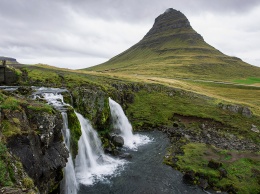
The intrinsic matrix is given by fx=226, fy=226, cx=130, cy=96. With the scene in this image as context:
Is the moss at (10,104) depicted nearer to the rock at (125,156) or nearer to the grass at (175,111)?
the rock at (125,156)

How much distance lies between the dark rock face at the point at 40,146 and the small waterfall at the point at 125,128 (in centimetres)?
2520

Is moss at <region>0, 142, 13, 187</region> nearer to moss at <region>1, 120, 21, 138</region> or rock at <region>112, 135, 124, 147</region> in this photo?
moss at <region>1, 120, 21, 138</region>

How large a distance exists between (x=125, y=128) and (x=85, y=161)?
21183mm

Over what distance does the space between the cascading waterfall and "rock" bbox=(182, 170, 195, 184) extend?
416 inches

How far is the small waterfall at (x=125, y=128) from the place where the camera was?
5184 centimetres

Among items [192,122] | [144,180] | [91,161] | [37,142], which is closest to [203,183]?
[144,180]

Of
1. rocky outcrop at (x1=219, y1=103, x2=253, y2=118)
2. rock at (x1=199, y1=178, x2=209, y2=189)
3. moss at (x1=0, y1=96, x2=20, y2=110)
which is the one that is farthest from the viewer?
rocky outcrop at (x1=219, y1=103, x2=253, y2=118)

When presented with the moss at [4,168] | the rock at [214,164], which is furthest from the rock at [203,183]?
the moss at [4,168]

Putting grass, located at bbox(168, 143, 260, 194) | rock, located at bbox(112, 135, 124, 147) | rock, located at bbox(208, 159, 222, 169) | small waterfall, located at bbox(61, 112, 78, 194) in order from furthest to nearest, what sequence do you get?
rock, located at bbox(112, 135, 124, 147) → rock, located at bbox(208, 159, 222, 169) → grass, located at bbox(168, 143, 260, 194) → small waterfall, located at bbox(61, 112, 78, 194)

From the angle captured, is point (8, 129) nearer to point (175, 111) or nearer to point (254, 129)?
point (175, 111)

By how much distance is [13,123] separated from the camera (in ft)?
73.4

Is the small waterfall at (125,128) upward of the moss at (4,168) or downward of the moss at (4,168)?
downward

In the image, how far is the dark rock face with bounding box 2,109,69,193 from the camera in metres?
21.7

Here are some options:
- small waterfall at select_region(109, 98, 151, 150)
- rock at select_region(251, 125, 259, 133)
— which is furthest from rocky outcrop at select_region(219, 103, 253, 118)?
small waterfall at select_region(109, 98, 151, 150)
